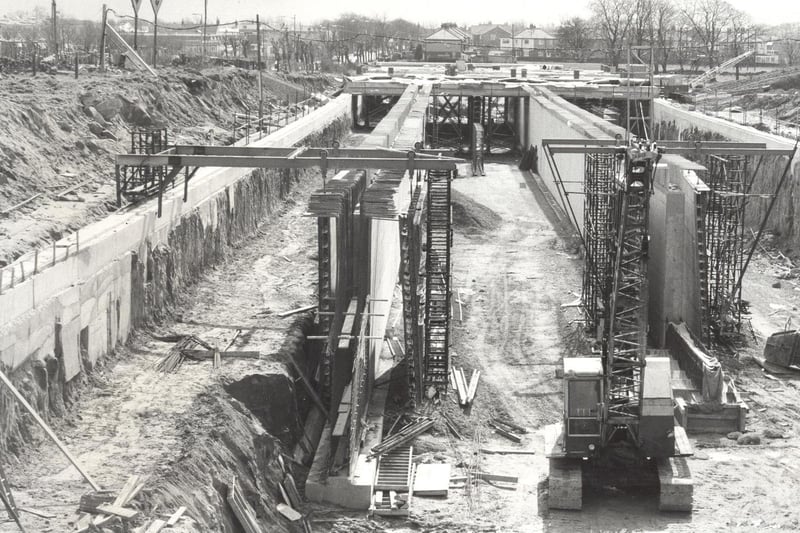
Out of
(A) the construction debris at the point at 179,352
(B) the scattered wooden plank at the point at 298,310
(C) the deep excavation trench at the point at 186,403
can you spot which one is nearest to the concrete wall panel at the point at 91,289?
(C) the deep excavation trench at the point at 186,403

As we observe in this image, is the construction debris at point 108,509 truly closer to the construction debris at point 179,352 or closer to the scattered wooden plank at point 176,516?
the scattered wooden plank at point 176,516

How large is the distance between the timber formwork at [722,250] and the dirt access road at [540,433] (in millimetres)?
1036

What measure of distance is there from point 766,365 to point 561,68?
66841 millimetres

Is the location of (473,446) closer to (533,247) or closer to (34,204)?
(34,204)

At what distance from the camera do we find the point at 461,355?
24.7 metres

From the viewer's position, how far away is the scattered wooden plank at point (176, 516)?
13.6 m

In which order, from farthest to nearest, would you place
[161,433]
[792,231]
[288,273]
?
[792,231]
[288,273]
[161,433]

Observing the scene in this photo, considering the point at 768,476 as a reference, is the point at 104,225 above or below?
above

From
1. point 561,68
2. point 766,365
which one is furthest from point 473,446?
point 561,68

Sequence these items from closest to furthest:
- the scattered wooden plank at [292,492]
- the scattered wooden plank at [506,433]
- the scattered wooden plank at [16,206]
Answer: the scattered wooden plank at [292,492] → the scattered wooden plank at [506,433] → the scattered wooden plank at [16,206]

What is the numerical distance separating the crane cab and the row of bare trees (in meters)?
67.1

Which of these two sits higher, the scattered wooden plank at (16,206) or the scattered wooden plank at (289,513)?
the scattered wooden plank at (16,206)

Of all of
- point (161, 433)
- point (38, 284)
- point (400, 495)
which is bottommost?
point (400, 495)

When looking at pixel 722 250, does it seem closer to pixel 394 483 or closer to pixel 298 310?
pixel 298 310
